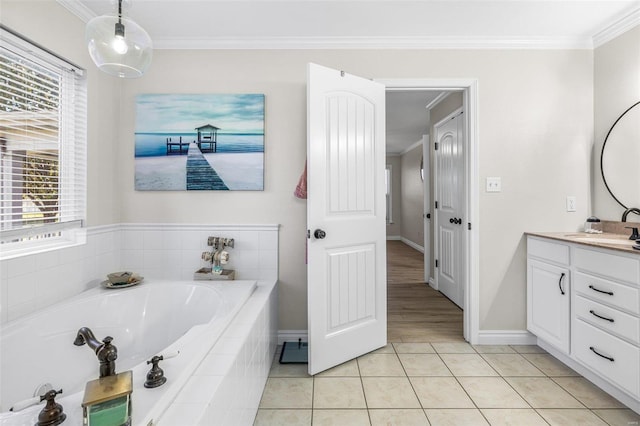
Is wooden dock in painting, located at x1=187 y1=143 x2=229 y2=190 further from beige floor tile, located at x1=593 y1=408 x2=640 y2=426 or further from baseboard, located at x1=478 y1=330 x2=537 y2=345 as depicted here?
beige floor tile, located at x1=593 y1=408 x2=640 y2=426

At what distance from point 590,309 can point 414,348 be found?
111 cm

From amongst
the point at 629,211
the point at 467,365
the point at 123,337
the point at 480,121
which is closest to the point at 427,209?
the point at 480,121

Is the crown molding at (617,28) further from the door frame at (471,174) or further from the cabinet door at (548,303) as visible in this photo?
the cabinet door at (548,303)

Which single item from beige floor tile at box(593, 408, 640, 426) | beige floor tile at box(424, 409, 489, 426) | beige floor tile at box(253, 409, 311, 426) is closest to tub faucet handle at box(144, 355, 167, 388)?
beige floor tile at box(253, 409, 311, 426)

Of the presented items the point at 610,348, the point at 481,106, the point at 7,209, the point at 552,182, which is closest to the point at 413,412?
the point at 610,348

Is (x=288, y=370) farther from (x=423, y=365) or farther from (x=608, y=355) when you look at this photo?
(x=608, y=355)

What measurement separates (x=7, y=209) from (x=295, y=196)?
161cm

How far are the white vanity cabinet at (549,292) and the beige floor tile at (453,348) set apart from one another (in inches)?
19.2

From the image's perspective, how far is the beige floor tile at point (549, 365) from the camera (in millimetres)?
1976

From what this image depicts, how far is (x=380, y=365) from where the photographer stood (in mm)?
2061

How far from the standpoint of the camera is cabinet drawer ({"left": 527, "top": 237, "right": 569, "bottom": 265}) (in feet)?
6.47

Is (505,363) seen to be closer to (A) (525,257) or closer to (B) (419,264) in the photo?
(A) (525,257)

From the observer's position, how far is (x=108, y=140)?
87.4 inches

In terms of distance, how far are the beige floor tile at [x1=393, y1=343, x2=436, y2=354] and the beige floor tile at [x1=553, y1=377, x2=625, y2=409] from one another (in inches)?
29.9
